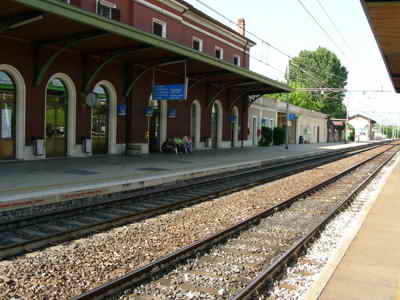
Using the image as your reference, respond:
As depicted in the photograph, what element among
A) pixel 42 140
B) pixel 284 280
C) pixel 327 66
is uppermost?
pixel 327 66

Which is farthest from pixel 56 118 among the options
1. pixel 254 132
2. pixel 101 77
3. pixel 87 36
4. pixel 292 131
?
pixel 292 131

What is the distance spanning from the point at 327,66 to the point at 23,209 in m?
86.0

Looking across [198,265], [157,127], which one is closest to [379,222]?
[198,265]

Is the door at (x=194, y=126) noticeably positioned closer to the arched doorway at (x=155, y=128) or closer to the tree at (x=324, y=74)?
the arched doorway at (x=155, y=128)

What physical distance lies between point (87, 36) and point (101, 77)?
15.6 feet

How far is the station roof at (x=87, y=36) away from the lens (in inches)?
473

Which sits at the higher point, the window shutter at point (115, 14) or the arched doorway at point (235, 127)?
the window shutter at point (115, 14)

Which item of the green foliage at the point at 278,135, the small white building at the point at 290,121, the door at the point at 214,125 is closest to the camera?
the door at the point at 214,125

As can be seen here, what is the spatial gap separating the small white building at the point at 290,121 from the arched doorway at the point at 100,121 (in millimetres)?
18748

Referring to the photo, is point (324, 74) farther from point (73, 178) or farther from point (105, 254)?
point (105, 254)

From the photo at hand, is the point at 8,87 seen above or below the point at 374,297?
above

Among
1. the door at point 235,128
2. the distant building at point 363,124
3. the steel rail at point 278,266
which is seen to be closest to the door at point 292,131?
the door at point 235,128

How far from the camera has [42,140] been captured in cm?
1617

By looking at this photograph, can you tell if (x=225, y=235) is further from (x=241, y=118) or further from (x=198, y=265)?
(x=241, y=118)
